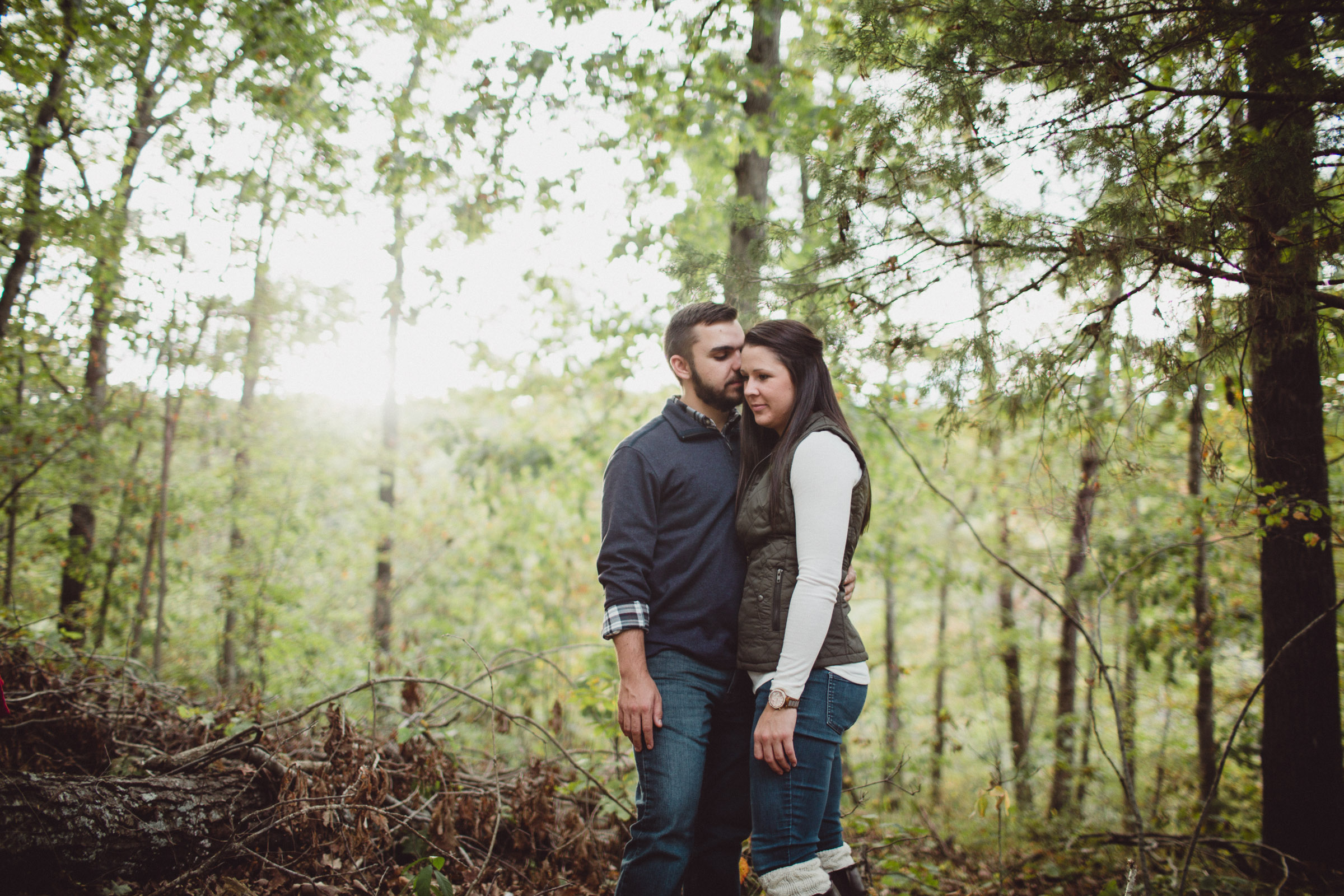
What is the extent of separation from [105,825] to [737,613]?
7.56 feet

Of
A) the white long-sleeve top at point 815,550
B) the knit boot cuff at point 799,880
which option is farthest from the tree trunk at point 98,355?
the knit boot cuff at point 799,880

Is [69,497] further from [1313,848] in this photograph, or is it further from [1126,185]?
[1313,848]

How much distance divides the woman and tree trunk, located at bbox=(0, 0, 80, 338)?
5.83 metres

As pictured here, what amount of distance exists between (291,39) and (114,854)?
16.1 ft

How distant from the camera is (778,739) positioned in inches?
72.6

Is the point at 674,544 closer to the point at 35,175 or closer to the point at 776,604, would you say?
the point at 776,604

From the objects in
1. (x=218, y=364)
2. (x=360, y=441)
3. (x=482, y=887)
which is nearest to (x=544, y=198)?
(x=482, y=887)

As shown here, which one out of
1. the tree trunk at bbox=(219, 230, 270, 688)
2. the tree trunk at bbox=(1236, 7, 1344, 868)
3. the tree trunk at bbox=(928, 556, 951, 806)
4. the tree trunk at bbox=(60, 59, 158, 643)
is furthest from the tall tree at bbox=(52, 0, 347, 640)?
the tree trunk at bbox=(928, 556, 951, 806)

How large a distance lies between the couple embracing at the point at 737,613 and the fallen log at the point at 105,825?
1708mm

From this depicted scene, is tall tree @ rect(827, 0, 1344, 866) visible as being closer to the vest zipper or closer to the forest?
the forest

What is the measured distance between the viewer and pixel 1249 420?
9.63 feet

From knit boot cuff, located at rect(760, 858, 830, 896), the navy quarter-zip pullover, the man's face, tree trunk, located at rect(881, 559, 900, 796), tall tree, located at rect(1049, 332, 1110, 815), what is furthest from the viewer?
tree trunk, located at rect(881, 559, 900, 796)

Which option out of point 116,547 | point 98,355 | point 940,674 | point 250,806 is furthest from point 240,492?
point 940,674

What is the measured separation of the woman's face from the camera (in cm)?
218
